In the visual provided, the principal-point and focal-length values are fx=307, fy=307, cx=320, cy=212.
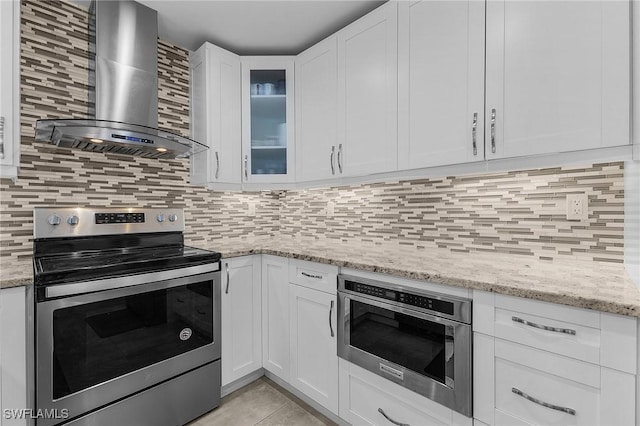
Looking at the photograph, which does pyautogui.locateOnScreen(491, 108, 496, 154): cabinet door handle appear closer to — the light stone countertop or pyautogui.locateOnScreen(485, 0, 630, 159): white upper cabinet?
pyautogui.locateOnScreen(485, 0, 630, 159): white upper cabinet

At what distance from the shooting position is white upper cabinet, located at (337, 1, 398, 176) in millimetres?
1823

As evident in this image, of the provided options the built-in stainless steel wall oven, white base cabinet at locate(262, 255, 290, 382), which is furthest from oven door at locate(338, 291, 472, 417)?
white base cabinet at locate(262, 255, 290, 382)

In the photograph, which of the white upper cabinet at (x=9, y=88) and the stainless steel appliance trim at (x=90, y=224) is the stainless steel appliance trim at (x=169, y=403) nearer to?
the stainless steel appliance trim at (x=90, y=224)

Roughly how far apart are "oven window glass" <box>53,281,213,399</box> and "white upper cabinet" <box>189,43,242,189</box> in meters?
0.90

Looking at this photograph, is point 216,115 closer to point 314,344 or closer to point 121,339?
point 121,339

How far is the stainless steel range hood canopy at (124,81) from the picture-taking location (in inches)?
70.1

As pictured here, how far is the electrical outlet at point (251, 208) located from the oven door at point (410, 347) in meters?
1.44

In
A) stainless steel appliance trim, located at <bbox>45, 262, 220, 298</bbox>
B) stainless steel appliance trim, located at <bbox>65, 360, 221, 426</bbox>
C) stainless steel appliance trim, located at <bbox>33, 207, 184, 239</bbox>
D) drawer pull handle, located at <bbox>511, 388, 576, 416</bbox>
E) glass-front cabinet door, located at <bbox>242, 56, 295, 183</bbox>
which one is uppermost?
glass-front cabinet door, located at <bbox>242, 56, 295, 183</bbox>

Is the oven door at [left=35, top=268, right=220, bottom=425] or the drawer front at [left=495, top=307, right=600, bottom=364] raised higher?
the drawer front at [left=495, top=307, right=600, bottom=364]

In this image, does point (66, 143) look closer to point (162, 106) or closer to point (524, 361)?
point (162, 106)

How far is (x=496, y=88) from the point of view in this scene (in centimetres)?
142

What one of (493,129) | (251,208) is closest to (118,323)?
(251,208)

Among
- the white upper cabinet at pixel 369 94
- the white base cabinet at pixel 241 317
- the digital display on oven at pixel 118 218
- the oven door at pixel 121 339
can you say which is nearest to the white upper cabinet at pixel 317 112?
the white upper cabinet at pixel 369 94

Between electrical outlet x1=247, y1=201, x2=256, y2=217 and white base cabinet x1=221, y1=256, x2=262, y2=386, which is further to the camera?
electrical outlet x1=247, y1=201, x2=256, y2=217
